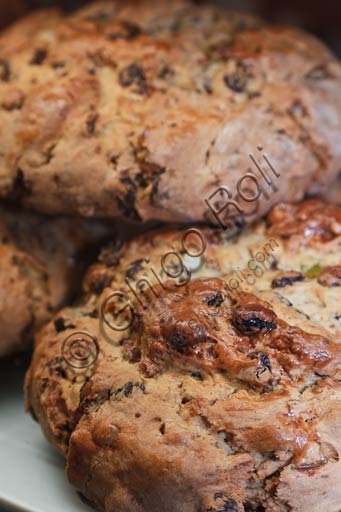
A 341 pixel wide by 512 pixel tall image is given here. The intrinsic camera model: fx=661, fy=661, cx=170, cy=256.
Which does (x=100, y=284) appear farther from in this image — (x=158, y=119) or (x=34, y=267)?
(x=158, y=119)

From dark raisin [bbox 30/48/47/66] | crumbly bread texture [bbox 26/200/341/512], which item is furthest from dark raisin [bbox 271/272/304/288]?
dark raisin [bbox 30/48/47/66]

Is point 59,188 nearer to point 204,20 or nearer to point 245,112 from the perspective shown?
point 245,112

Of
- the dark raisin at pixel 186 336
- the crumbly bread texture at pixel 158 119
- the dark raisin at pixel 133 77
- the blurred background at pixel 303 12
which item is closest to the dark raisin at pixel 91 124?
the crumbly bread texture at pixel 158 119

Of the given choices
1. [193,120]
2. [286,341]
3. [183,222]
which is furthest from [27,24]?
[286,341]

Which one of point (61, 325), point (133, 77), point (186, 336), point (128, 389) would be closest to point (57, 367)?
point (61, 325)

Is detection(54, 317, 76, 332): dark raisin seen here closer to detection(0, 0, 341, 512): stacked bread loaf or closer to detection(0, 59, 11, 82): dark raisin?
detection(0, 0, 341, 512): stacked bread loaf

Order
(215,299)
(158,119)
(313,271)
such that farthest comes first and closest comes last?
(158,119)
(313,271)
(215,299)

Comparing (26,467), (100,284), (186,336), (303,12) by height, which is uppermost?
(303,12)

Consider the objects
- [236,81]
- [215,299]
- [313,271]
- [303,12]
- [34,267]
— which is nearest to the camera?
[215,299]
